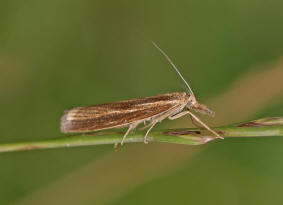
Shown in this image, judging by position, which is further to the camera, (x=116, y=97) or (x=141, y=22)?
(x=141, y=22)

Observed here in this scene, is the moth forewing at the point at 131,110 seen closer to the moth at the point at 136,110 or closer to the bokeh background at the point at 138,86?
the moth at the point at 136,110

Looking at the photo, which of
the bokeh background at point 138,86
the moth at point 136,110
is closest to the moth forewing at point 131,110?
the moth at point 136,110

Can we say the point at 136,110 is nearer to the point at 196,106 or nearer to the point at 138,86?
the point at 196,106

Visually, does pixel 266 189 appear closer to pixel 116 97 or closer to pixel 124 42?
pixel 116 97

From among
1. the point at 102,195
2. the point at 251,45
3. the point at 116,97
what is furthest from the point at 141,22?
the point at 102,195

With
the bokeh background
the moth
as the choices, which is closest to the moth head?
the moth

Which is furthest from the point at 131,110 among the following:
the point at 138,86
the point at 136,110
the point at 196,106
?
the point at 138,86

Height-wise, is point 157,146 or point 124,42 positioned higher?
point 124,42

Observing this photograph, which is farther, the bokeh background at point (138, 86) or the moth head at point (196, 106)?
the bokeh background at point (138, 86)

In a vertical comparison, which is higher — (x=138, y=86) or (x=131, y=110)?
(x=138, y=86)
